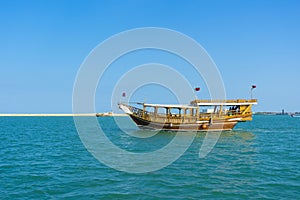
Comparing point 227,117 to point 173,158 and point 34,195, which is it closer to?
point 173,158

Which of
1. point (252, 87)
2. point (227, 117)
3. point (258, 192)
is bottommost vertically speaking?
point (258, 192)

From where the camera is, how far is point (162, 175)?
560 inches

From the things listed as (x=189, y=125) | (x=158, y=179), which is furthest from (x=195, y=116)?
(x=158, y=179)

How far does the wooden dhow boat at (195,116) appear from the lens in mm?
38125

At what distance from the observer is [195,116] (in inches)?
1515

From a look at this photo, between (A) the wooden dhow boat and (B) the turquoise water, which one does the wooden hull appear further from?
(B) the turquoise water

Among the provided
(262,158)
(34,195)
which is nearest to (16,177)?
(34,195)

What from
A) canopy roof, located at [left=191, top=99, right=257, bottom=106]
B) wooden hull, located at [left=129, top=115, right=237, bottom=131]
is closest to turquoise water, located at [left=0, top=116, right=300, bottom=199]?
wooden hull, located at [left=129, top=115, right=237, bottom=131]

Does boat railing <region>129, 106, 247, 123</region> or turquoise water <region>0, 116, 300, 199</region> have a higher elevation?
boat railing <region>129, 106, 247, 123</region>

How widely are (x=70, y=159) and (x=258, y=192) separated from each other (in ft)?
41.6

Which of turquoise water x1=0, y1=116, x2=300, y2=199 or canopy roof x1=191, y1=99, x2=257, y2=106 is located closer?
turquoise water x1=0, y1=116, x2=300, y2=199

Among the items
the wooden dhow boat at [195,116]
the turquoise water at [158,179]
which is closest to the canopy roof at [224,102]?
the wooden dhow boat at [195,116]

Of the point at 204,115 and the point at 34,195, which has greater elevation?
the point at 204,115

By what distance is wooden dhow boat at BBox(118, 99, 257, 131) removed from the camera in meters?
38.1
